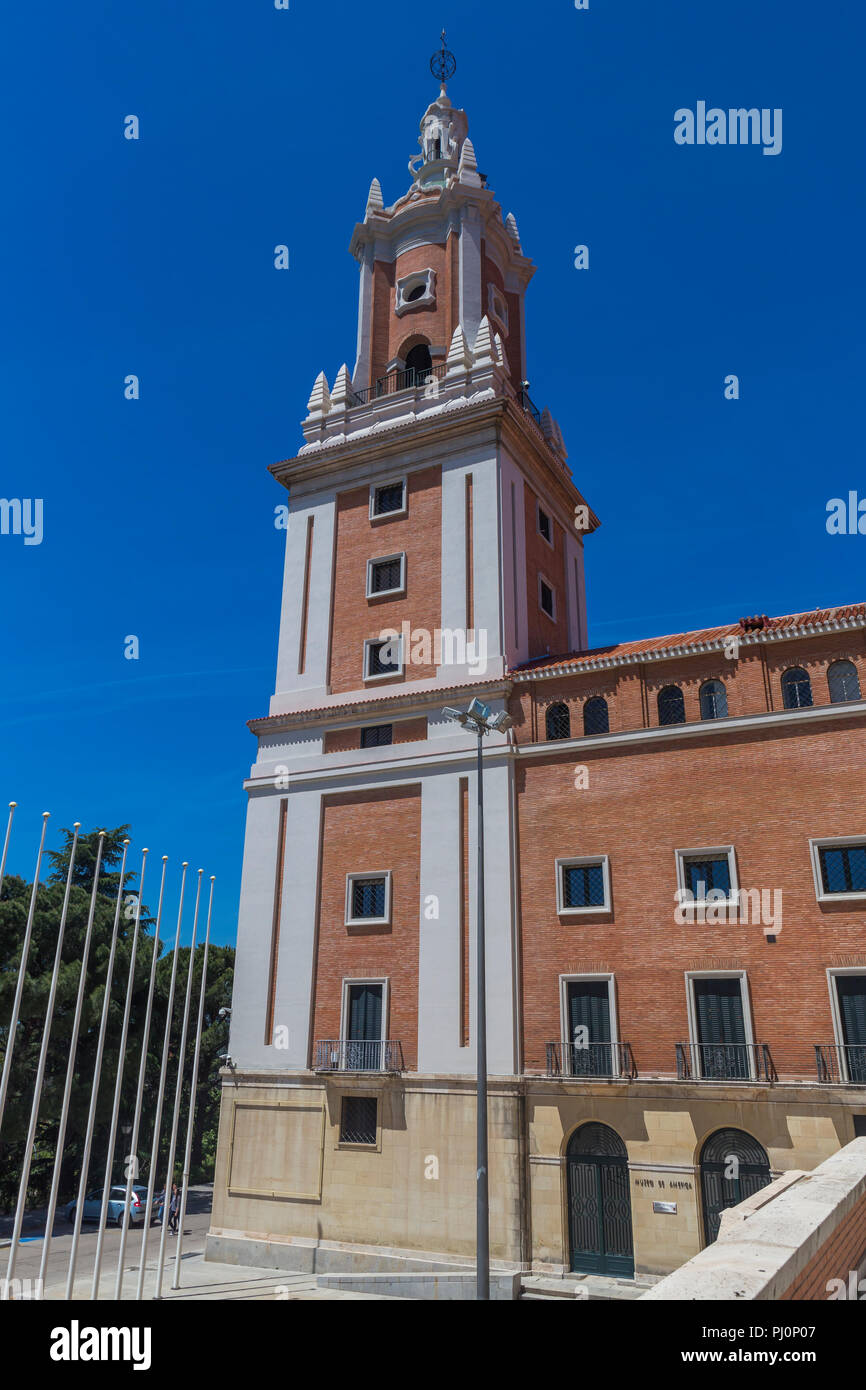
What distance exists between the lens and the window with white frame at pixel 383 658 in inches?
1261

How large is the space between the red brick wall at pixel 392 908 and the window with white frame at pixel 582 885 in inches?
175

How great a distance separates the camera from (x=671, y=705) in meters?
27.2

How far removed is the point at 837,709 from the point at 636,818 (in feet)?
19.3

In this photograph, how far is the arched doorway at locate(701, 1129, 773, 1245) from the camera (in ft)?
72.5

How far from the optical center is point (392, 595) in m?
33.3

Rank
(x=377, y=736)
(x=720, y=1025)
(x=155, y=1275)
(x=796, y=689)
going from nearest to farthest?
(x=720, y=1025), (x=796, y=689), (x=155, y=1275), (x=377, y=736)

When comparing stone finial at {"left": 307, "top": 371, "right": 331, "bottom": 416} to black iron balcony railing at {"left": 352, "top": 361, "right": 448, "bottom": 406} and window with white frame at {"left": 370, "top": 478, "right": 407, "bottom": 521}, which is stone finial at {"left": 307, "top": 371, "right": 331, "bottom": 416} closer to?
black iron balcony railing at {"left": 352, "top": 361, "right": 448, "bottom": 406}

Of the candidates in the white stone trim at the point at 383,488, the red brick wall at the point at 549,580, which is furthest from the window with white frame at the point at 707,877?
the white stone trim at the point at 383,488

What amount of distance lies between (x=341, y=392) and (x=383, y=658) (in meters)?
11.6

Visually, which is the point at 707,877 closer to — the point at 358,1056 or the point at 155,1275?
the point at 358,1056

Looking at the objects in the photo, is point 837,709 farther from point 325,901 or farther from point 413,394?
point 413,394

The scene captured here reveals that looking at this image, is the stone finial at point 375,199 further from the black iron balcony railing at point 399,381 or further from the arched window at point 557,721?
the arched window at point 557,721

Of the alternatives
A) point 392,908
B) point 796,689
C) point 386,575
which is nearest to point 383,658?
point 386,575
